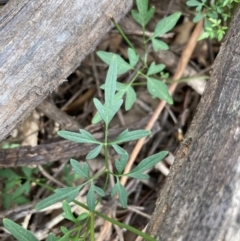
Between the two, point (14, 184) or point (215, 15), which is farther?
point (14, 184)

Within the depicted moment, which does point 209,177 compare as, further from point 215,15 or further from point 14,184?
point 14,184

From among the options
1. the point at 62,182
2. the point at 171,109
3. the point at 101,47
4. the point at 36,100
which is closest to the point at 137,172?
the point at 36,100

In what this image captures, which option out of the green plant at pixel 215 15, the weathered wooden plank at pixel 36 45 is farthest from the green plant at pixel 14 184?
the green plant at pixel 215 15

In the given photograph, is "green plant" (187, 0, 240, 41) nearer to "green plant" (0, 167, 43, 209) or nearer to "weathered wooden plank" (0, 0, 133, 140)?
"weathered wooden plank" (0, 0, 133, 140)

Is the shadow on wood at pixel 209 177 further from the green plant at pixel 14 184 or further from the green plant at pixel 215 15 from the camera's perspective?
the green plant at pixel 14 184

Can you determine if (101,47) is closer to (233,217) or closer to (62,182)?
(62,182)

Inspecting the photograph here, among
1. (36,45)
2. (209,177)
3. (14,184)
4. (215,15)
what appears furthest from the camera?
(14,184)

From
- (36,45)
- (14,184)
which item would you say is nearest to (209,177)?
(36,45)

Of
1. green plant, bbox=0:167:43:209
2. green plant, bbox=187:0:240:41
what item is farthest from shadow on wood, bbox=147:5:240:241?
green plant, bbox=0:167:43:209
